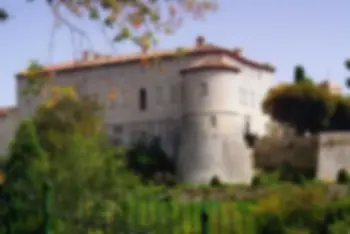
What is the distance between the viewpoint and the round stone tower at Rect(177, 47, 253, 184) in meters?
38.8

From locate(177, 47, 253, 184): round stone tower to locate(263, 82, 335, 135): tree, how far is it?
3.40 metres

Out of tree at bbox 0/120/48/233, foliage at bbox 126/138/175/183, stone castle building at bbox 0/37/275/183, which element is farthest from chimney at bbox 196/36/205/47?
tree at bbox 0/120/48/233

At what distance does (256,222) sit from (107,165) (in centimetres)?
221

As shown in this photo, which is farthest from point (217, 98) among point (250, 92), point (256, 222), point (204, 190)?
point (256, 222)

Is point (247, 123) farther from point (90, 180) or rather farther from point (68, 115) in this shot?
point (90, 180)

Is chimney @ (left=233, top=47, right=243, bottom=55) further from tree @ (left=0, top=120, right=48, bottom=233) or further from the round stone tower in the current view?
tree @ (left=0, top=120, right=48, bottom=233)

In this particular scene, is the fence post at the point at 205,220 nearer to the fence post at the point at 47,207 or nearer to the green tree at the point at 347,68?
the fence post at the point at 47,207

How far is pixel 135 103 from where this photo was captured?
4303 centimetres

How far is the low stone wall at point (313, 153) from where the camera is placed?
36656 mm

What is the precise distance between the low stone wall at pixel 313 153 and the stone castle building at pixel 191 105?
183 centimetres

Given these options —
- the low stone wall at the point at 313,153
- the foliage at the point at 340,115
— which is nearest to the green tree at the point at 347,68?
the foliage at the point at 340,115

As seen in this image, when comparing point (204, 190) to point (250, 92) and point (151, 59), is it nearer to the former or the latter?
point (250, 92)

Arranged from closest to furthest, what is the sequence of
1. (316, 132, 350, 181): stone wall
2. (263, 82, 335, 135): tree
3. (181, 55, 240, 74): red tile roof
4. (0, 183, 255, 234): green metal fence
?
(0, 183, 255, 234): green metal fence → (316, 132, 350, 181): stone wall → (181, 55, 240, 74): red tile roof → (263, 82, 335, 135): tree

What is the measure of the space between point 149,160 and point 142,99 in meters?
3.54
